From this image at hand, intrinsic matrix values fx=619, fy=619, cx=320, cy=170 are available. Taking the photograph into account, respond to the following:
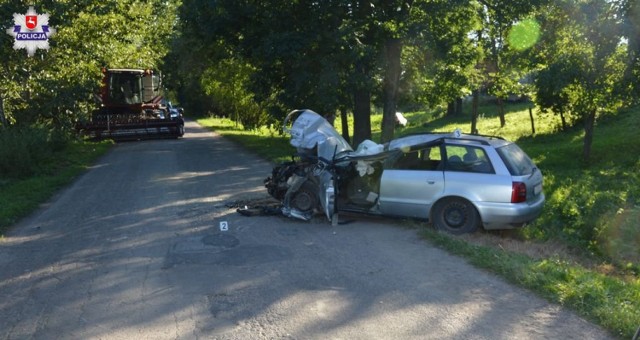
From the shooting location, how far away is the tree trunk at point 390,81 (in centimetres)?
1731

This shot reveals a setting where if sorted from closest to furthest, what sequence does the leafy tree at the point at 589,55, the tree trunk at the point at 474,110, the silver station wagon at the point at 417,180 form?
the silver station wagon at the point at 417,180, the leafy tree at the point at 589,55, the tree trunk at the point at 474,110

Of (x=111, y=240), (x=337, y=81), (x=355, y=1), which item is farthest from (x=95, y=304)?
(x=355, y=1)

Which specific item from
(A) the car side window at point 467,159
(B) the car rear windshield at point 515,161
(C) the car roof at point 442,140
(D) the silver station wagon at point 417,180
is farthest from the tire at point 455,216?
(C) the car roof at point 442,140

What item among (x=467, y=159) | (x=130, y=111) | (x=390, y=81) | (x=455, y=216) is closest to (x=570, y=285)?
(x=455, y=216)

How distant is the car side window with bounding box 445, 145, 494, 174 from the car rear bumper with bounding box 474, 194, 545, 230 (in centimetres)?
50

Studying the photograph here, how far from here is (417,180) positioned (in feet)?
29.5

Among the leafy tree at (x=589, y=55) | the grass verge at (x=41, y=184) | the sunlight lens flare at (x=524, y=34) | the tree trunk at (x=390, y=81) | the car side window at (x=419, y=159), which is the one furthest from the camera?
the sunlight lens flare at (x=524, y=34)

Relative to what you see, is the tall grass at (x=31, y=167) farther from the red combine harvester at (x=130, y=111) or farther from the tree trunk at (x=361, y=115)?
the tree trunk at (x=361, y=115)

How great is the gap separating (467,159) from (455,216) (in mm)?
839

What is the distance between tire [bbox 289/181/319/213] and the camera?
9.60 metres

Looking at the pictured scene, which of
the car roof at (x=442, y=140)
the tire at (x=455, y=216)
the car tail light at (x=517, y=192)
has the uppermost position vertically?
the car roof at (x=442, y=140)

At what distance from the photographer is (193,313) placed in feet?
18.2

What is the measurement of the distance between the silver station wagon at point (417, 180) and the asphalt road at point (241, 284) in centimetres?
39

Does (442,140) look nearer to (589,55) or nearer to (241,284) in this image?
(241,284)
